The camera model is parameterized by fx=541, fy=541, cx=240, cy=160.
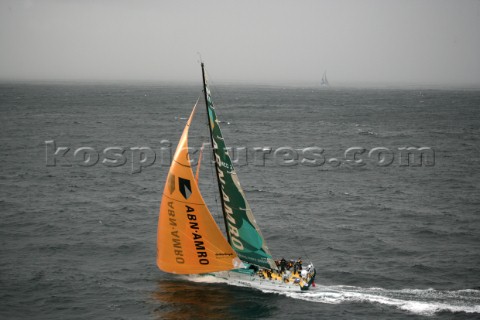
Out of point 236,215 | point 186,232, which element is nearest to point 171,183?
point 186,232

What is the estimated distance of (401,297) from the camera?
130 ft

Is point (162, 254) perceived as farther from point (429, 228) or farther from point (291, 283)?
point (429, 228)

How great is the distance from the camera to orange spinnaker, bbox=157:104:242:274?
36.7m

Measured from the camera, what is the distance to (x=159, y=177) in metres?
80.1

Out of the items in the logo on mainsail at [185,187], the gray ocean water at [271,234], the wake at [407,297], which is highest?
the logo on mainsail at [185,187]

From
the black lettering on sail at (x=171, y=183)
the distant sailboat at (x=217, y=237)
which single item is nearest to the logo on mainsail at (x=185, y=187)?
the distant sailboat at (x=217, y=237)

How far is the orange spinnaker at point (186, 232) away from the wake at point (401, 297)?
2571 mm

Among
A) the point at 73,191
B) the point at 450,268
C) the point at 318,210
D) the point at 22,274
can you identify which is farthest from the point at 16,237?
the point at 450,268

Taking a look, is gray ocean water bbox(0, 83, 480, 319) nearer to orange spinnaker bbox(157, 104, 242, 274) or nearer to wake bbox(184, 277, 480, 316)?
wake bbox(184, 277, 480, 316)

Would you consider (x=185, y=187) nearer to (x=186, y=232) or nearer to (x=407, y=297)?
(x=186, y=232)

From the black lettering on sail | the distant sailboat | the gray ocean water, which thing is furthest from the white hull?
the black lettering on sail

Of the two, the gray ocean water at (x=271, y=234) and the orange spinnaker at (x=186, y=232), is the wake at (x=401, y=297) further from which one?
the orange spinnaker at (x=186, y=232)

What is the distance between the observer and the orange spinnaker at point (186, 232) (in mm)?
36656

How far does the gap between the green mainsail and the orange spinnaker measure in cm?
103
